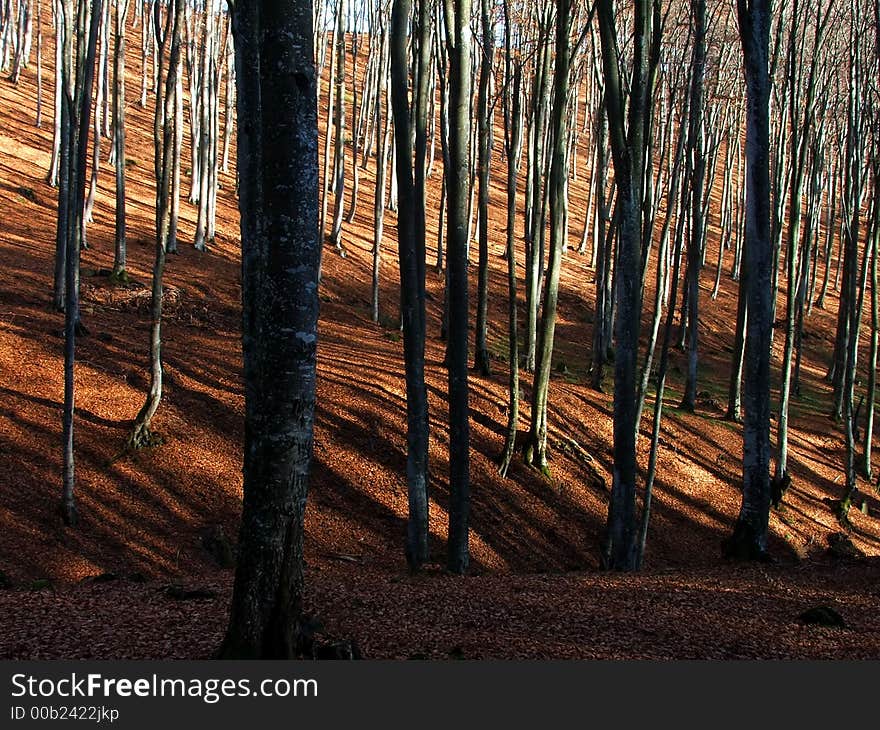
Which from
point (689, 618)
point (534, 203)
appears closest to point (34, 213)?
point (534, 203)

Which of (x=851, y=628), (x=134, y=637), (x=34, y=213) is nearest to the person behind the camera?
(x=134, y=637)

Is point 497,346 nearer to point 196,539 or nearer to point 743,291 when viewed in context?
point 743,291

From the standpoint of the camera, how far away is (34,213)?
931 inches

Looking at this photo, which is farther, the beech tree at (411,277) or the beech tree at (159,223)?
the beech tree at (159,223)

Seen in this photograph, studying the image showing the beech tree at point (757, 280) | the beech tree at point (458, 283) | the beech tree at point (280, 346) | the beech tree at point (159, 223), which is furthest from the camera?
the beech tree at point (159, 223)

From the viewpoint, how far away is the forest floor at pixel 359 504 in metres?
6.66

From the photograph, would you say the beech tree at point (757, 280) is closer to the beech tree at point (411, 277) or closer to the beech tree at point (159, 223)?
the beech tree at point (411, 277)

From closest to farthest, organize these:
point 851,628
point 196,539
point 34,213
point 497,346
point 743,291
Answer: point 851,628, point 196,539, point 743,291, point 34,213, point 497,346

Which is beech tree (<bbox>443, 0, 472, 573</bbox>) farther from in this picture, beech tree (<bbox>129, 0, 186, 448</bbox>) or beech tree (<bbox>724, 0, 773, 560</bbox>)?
beech tree (<bbox>129, 0, 186, 448</bbox>)

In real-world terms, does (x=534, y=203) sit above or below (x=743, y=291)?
above

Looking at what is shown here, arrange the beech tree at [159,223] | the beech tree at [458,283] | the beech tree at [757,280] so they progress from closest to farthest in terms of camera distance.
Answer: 1. the beech tree at [757,280]
2. the beech tree at [458,283]
3. the beech tree at [159,223]

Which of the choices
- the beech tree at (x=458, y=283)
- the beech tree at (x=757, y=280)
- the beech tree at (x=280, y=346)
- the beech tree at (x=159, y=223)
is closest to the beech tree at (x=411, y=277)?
the beech tree at (x=458, y=283)

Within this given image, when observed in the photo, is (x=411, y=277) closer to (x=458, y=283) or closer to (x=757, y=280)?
(x=458, y=283)

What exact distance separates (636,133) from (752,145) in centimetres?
134
